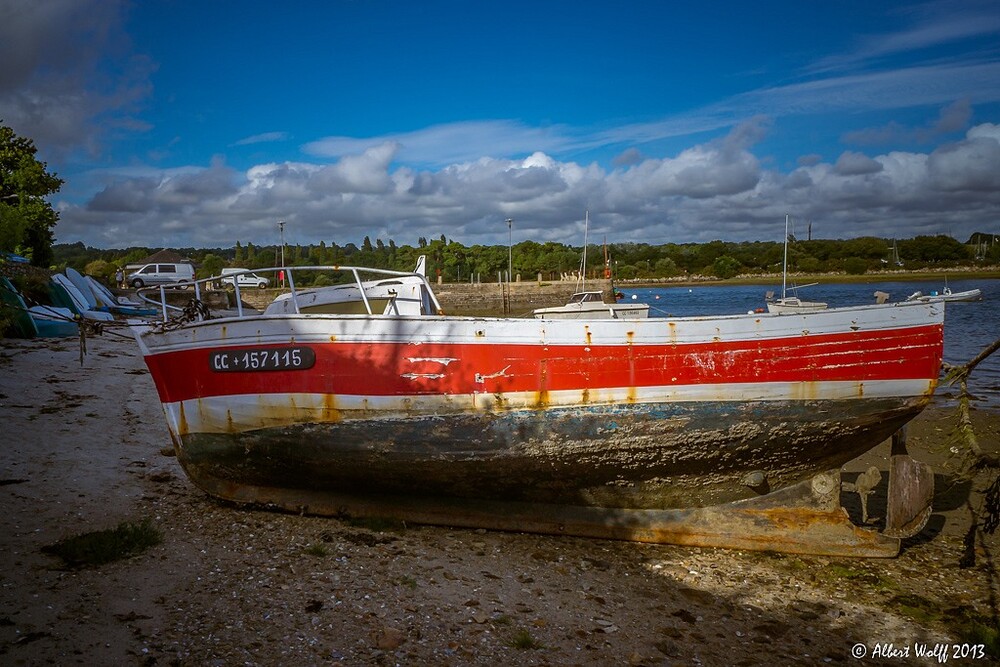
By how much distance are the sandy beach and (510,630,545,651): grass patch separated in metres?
0.02

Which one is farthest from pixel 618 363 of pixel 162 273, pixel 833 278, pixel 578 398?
pixel 833 278

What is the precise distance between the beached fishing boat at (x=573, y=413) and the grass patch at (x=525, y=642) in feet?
6.40

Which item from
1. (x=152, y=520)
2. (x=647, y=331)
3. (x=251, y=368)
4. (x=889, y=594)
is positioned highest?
(x=647, y=331)

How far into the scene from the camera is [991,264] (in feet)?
364

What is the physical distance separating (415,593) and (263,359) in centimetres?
292

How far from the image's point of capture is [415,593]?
546cm

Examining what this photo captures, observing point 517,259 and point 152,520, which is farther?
point 517,259

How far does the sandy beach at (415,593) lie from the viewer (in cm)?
461

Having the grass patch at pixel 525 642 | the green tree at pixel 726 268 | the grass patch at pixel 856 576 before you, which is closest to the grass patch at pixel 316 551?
the grass patch at pixel 525 642

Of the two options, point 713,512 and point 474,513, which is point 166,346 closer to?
point 474,513

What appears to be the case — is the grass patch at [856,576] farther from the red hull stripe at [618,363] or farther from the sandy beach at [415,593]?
the red hull stripe at [618,363]

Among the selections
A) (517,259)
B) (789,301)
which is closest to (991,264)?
(517,259)

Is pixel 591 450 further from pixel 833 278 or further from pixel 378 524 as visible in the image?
pixel 833 278

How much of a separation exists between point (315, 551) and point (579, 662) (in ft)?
9.13
